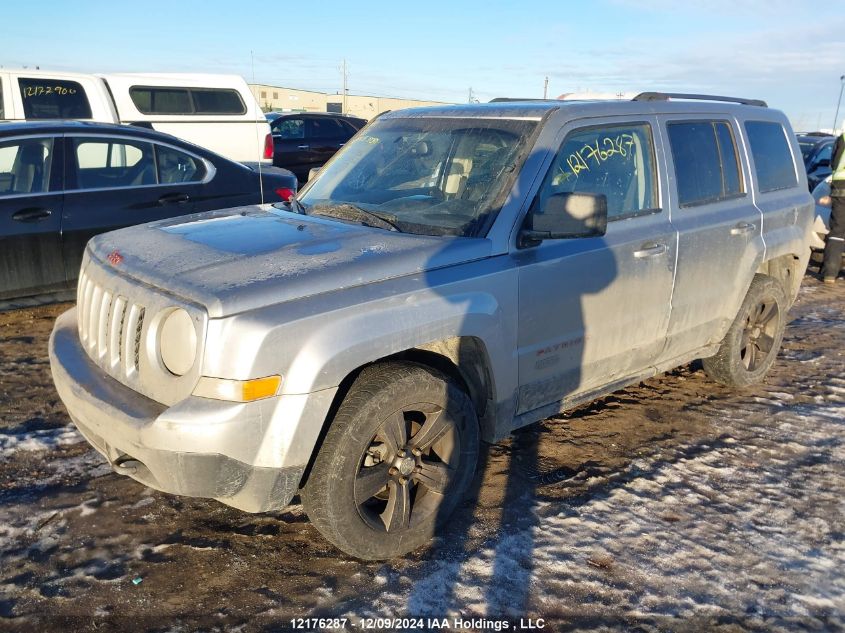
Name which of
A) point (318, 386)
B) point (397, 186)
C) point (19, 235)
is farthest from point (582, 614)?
point (19, 235)

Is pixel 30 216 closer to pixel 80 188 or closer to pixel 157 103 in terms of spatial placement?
pixel 80 188

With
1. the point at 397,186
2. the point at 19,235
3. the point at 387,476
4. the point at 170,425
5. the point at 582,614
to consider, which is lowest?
the point at 582,614

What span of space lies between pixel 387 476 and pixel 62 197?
4.19m

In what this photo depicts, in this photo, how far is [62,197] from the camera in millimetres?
5883

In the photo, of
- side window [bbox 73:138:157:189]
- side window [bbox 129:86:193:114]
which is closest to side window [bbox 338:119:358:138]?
side window [bbox 129:86:193:114]

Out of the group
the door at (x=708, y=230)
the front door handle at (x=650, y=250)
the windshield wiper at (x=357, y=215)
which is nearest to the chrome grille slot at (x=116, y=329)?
the windshield wiper at (x=357, y=215)

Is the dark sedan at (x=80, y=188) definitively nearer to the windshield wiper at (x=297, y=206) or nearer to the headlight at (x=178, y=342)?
the windshield wiper at (x=297, y=206)

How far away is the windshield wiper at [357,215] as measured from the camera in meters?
3.59

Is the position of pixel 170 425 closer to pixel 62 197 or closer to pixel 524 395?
pixel 524 395

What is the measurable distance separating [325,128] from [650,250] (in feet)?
40.2

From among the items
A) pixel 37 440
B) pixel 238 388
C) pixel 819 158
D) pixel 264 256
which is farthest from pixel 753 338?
pixel 819 158

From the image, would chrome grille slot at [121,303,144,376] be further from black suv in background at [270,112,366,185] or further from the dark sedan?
black suv in background at [270,112,366,185]

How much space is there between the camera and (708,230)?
443 centimetres

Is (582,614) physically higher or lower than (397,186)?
lower
